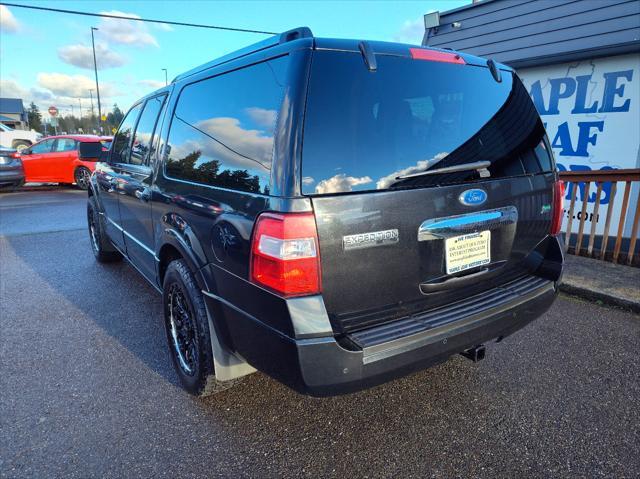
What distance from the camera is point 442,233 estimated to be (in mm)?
1975

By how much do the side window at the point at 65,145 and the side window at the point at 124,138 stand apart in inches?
398

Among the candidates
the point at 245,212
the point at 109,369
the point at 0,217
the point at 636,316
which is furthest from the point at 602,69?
the point at 0,217

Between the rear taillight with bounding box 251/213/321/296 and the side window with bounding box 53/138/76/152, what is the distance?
13277mm

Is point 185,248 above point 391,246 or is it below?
below

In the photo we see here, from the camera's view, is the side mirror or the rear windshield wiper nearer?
the rear windshield wiper

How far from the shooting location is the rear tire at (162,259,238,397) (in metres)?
2.26

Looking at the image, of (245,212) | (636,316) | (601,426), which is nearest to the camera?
(245,212)

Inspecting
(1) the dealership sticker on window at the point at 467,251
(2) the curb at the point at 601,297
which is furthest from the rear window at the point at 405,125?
(2) the curb at the point at 601,297

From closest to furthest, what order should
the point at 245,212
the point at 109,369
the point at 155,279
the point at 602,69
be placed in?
the point at 245,212 < the point at 109,369 < the point at 155,279 < the point at 602,69

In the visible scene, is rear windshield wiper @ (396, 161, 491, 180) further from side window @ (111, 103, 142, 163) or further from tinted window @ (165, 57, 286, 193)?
side window @ (111, 103, 142, 163)

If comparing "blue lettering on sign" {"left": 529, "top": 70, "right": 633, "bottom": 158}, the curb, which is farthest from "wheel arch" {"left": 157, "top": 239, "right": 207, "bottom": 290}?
"blue lettering on sign" {"left": 529, "top": 70, "right": 633, "bottom": 158}

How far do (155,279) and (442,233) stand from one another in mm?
2194

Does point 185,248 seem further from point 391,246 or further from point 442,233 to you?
point 442,233

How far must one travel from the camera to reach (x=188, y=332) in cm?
255
